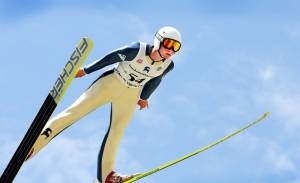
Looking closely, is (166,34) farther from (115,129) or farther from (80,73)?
(115,129)

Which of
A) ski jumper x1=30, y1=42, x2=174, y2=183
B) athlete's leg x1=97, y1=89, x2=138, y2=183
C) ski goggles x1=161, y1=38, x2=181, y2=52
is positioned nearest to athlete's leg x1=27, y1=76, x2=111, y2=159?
ski jumper x1=30, y1=42, x2=174, y2=183

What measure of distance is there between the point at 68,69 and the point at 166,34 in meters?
1.69

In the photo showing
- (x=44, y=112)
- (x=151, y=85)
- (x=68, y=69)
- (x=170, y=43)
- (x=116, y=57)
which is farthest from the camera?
(x=151, y=85)

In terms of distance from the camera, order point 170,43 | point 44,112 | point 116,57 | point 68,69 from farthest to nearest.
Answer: point 116,57, point 170,43, point 44,112, point 68,69

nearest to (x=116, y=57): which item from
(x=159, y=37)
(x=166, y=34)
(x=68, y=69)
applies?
(x=159, y=37)

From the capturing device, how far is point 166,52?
912cm

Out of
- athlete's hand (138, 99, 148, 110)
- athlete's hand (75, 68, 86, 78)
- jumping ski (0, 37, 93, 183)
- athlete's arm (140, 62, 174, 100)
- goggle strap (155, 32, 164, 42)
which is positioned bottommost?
jumping ski (0, 37, 93, 183)

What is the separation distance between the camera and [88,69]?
30.3ft

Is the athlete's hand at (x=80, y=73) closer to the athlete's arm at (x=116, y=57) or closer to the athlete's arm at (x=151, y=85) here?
the athlete's arm at (x=116, y=57)

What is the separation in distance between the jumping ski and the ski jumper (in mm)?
623

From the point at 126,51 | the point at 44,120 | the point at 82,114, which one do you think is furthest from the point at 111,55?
the point at 44,120

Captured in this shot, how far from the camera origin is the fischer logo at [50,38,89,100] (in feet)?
25.7

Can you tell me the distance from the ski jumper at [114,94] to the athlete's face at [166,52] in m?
0.19

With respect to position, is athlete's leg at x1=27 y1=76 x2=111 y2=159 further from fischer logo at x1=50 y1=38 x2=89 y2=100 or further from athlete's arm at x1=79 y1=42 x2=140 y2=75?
fischer logo at x1=50 y1=38 x2=89 y2=100
